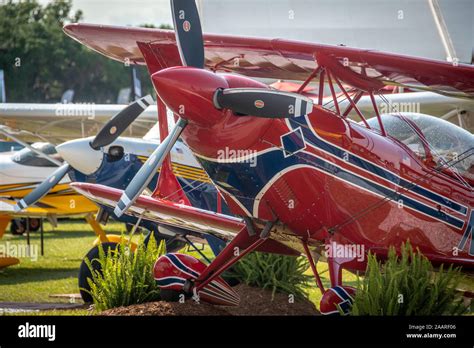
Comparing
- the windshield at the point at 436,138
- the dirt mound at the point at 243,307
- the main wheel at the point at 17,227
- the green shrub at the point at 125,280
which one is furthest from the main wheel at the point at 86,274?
the main wheel at the point at 17,227

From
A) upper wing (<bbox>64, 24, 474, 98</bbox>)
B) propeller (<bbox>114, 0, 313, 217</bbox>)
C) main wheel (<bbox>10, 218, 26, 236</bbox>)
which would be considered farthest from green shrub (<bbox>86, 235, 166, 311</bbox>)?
main wheel (<bbox>10, 218, 26, 236</bbox>)

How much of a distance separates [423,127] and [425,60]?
0.75m

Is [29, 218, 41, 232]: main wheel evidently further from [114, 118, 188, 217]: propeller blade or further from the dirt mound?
[114, 118, 188, 217]: propeller blade

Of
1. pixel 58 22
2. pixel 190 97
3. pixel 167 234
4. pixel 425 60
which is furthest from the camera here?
pixel 58 22

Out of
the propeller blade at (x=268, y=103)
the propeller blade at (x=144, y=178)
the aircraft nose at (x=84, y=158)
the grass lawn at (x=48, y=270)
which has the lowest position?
the grass lawn at (x=48, y=270)

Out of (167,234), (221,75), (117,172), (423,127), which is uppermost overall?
(221,75)

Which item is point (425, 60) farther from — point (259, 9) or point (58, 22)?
point (58, 22)

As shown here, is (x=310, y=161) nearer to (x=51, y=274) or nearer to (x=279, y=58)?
(x=279, y=58)

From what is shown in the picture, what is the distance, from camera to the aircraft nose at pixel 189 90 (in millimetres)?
5580

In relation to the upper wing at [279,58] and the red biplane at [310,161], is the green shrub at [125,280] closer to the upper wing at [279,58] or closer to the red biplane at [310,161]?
the red biplane at [310,161]

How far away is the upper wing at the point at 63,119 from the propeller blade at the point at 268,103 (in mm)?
7623

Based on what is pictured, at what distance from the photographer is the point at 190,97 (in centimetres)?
562

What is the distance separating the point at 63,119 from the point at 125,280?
731 centimetres

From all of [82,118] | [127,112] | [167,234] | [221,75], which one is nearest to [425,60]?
[221,75]
